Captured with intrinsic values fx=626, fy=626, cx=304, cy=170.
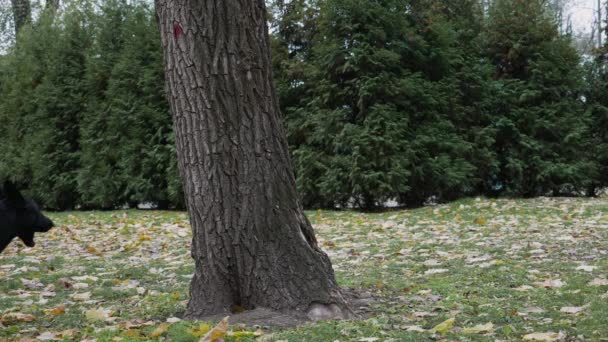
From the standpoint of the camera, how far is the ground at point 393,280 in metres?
3.45

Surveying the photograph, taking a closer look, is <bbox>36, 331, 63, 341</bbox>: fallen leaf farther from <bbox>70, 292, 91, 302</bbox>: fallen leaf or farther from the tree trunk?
the tree trunk

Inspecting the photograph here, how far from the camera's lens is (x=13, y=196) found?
17.2 ft

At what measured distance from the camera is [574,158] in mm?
12172

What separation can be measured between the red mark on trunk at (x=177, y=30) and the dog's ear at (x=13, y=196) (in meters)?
2.24

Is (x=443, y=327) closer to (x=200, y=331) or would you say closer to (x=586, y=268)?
(x=200, y=331)

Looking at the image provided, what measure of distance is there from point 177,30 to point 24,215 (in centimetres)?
267

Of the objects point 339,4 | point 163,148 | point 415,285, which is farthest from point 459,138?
point 415,285

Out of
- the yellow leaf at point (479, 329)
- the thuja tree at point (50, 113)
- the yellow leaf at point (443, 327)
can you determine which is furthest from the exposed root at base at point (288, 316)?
the thuja tree at point (50, 113)

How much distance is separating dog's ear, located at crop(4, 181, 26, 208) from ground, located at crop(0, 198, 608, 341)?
694 mm

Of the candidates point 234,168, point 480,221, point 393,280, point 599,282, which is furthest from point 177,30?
point 480,221

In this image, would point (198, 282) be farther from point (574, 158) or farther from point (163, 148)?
point (574, 158)

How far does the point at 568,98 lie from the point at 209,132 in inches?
417

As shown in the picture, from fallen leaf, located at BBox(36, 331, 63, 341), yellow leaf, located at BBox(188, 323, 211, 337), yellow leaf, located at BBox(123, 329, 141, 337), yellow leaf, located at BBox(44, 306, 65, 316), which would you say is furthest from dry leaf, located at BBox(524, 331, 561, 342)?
yellow leaf, located at BBox(44, 306, 65, 316)

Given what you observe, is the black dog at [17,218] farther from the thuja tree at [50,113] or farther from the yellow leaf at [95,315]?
the thuja tree at [50,113]
